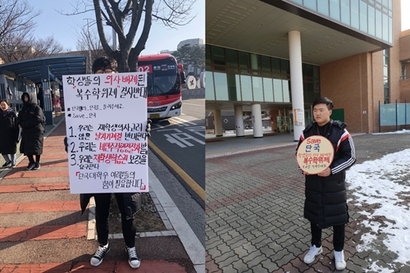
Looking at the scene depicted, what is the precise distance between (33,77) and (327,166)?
245 inches

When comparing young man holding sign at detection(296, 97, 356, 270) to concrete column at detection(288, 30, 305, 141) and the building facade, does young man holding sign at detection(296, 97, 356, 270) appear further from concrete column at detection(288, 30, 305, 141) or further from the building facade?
concrete column at detection(288, 30, 305, 141)

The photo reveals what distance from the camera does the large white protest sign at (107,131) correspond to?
267cm

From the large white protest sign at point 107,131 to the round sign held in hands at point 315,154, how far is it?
59.1 inches

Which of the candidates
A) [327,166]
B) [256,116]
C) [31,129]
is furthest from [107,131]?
[256,116]

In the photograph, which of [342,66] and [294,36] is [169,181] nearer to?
[294,36]

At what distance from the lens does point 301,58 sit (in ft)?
66.6

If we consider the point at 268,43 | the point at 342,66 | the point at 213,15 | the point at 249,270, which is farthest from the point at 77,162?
the point at 342,66

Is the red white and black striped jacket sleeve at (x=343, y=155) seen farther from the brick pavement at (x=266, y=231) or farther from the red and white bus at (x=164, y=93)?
the red and white bus at (x=164, y=93)

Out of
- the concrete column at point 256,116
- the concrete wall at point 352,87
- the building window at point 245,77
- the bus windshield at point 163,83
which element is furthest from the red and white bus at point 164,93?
the concrete wall at point 352,87

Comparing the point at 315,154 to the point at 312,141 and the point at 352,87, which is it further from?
the point at 352,87

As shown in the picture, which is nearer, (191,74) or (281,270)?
(281,270)

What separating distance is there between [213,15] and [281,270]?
1279 centimetres

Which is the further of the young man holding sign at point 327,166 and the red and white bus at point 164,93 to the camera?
the red and white bus at point 164,93

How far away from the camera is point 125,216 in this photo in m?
2.71
